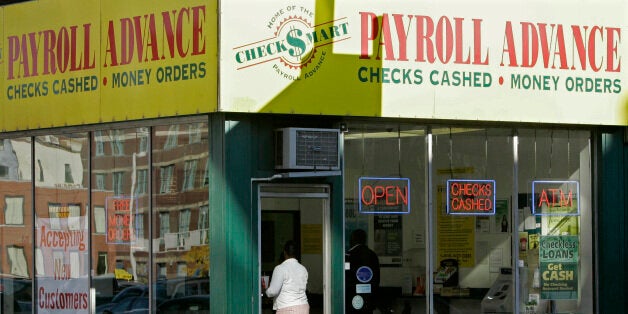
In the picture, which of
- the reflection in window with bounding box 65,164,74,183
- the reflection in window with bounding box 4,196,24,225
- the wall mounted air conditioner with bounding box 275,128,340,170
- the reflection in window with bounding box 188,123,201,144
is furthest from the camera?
the reflection in window with bounding box 4,196,24,225

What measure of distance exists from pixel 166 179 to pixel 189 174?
0.42 meters

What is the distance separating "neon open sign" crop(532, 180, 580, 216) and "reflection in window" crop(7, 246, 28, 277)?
7.96m

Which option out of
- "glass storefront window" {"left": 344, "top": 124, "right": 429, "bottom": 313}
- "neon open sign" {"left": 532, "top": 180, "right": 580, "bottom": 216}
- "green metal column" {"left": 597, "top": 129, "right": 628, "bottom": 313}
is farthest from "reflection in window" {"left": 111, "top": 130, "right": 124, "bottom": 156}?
"green metal column" {"left": 597, "top": 129, "right": 628, "bottom": 313}

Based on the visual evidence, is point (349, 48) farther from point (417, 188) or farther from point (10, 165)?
point (10, 165)

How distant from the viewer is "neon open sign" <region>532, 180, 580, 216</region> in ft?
53.9

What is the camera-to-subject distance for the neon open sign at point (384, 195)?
15.7 metres

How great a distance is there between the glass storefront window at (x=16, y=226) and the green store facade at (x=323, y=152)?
11 cm

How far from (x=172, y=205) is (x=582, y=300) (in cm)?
632

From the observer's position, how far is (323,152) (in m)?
15.1

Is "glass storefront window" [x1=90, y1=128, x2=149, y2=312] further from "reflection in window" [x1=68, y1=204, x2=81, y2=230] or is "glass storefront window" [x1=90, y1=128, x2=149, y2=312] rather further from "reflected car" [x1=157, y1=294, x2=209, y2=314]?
"reflected car" [x1=157, y1=294, x2=209, y2=314]

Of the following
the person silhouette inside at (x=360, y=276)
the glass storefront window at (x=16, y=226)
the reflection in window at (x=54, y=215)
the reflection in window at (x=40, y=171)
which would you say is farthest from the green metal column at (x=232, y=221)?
the glass storefront window at (x=16, y=226)

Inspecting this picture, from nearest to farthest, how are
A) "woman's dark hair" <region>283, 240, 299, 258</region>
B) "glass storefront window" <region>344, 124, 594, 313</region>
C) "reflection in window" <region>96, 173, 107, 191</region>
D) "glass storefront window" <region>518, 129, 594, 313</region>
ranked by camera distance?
"woman's dark hair" <region>283, 240, 299, 258</region>
"glass storefront window" <region>344, 124, 594, 313</region>
"reflection in window" <region>96, 173, 107, 191</region>
"glass storefront window" <region>518, 129, 594, 313</region>

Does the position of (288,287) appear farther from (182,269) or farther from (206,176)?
(206,176)

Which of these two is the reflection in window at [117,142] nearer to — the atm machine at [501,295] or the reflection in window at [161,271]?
the reflection in window at [161,271]
